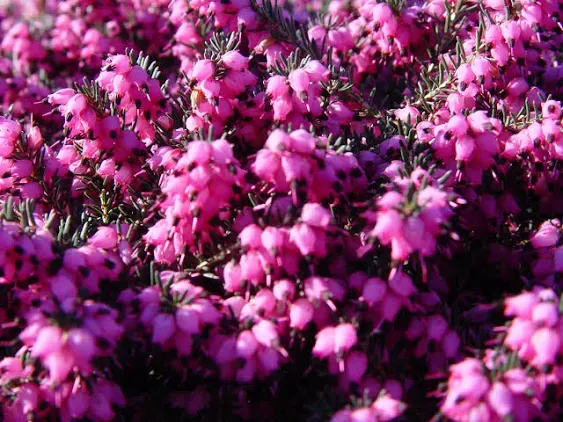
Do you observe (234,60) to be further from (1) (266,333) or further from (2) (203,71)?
(1) (266,333)

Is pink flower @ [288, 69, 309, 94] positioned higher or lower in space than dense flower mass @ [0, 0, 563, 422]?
higher

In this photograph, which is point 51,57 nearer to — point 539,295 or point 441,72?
point 441,72

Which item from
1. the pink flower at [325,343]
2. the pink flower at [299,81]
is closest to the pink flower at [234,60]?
the pink flower at [299,81]

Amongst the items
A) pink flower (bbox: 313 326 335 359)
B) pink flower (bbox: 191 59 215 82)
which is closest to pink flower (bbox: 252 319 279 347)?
pink flower (bbox: 313 326 335 359)

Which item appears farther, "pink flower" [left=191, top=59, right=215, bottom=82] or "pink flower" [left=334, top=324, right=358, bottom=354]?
"pink flower" [left=191, top=59, right=215, bottom=82]

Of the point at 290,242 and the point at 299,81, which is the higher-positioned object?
the point at 299,81

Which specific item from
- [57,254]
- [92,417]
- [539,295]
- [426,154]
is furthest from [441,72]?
[92,417]

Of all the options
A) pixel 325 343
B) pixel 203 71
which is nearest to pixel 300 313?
pixel 325 343

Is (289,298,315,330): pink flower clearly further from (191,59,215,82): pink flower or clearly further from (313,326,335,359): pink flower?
(191,59,215,82): pink flower
